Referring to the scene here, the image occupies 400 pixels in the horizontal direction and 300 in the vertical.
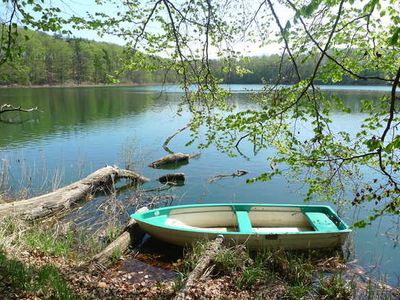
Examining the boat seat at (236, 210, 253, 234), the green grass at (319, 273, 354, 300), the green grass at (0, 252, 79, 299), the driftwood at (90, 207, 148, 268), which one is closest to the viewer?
the green grass at (0, 252, 79, 299)

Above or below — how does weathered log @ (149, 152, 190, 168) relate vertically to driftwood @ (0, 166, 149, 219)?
below

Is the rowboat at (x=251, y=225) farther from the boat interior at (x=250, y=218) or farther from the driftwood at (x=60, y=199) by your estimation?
the driftwood at (x=60, y=199)

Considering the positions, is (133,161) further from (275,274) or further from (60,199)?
(275,274)

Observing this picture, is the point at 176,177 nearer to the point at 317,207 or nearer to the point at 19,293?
the point at 317,207

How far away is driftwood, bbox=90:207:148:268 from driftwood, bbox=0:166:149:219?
7.15 ft

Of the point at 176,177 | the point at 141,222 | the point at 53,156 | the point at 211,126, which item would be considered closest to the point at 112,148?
the point at 53,156

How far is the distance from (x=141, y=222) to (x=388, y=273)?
5680 millimetres

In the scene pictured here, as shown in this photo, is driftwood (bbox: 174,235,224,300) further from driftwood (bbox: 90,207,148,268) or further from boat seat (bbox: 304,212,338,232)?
boat seat (bbox: 304,212,338,232)

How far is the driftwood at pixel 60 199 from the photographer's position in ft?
27.4

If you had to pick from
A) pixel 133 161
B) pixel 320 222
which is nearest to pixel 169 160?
pixel 133 161

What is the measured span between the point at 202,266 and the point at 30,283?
2.87 metres

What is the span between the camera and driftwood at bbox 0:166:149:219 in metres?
8.34

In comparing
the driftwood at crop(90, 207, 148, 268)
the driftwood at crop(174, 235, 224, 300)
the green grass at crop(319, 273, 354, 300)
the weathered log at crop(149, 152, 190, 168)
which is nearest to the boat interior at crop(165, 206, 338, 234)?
the driftwood at crop(90, 207, 148, 268)

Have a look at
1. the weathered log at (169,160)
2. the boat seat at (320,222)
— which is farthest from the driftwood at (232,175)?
the boat seat at (320,222)
